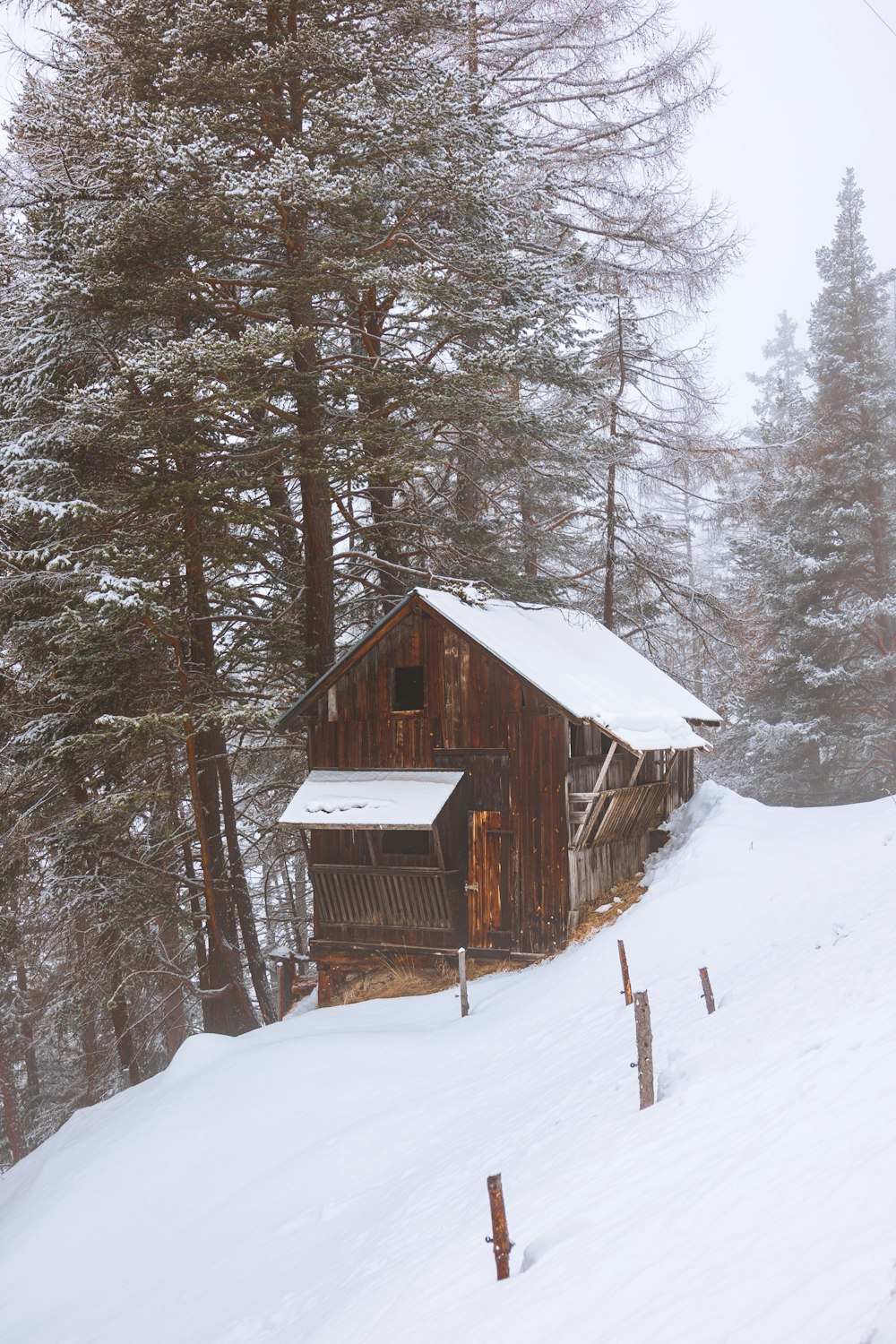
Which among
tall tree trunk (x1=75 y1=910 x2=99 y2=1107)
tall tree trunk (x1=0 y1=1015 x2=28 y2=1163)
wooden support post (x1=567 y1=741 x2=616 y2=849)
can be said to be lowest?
tall tree trunk (x1=0 y1=1015 x2=28 y2=1163)

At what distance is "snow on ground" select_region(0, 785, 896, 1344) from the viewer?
5.70 m

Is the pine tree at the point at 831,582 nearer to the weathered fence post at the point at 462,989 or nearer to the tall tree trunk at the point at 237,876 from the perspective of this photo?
the tall tree trunk at the point at 237,876

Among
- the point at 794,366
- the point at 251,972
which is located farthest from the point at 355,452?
the point at 794,366

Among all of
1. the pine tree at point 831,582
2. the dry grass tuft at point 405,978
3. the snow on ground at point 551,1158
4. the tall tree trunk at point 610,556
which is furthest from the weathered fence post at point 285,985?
the pine tree at point 831,582

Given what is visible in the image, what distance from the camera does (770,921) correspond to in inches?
505

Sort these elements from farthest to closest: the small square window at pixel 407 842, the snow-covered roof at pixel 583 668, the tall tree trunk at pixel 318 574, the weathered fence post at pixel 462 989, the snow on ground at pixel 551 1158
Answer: the tall tree trunk at pixel 318 574
the small square window at pixel 407 842
the snow-covered roof at pixel 583 668
the weathered fence post at pixel 462 989
the snow on ground at pixel 551 1158

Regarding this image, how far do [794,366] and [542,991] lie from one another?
48359mm

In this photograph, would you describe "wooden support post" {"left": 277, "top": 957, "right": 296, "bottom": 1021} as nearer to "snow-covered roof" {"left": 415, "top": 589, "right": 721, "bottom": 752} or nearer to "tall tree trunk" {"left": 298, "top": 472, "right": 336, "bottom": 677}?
"tall tree trunk" {"left": 298, "top": 472, "right": 336, "bottom": 677}

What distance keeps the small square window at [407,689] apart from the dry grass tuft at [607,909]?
4276 millimetres

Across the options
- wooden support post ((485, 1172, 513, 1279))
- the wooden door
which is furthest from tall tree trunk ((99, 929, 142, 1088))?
wooden support post ((485, 1172, 513, 1279))

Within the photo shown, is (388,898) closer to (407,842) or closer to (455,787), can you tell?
(407,842)

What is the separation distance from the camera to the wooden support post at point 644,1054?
847 cm

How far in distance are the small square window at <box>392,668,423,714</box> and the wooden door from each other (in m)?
2.03

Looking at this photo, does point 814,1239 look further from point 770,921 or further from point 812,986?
point 770,921
